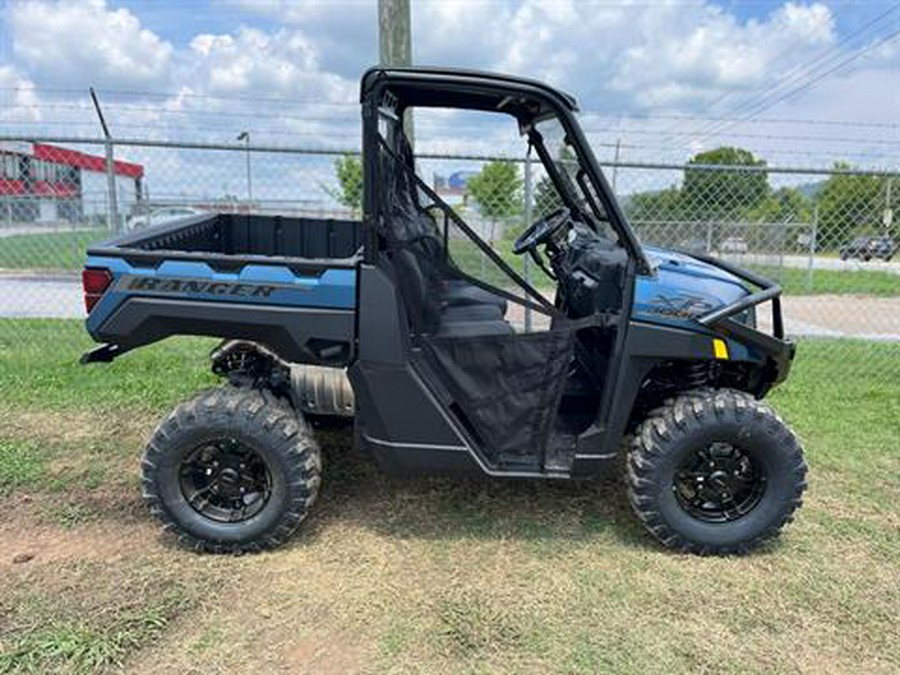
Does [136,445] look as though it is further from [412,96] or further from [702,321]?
[702,321]

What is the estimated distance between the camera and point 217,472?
331cm

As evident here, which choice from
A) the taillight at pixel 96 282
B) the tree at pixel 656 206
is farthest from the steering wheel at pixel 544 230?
the tree at pixel 656 206

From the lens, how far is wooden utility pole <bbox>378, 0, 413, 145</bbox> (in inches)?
237

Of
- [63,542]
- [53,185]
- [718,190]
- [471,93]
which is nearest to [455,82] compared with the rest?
[471,93]

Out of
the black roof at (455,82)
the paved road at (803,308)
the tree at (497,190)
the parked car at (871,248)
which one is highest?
the black roof at (455,82)

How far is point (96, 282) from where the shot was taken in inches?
124

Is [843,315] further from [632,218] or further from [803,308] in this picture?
[632,218]

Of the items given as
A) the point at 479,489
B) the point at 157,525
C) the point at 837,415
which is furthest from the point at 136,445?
the point at 837,415

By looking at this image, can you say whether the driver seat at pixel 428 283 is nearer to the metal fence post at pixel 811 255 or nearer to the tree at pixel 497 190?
the tree at pixel 497 190

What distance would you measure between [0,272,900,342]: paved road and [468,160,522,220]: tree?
364cm

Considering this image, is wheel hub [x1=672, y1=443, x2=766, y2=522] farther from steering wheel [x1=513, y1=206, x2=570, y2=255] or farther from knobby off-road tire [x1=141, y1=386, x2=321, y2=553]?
knobby off-road tire [x1=141, y1=386, x2=321, y2=553]

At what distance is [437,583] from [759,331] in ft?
5.68

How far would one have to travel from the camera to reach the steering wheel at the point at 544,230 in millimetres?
3732

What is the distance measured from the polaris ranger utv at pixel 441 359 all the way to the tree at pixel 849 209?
4.66 metres
